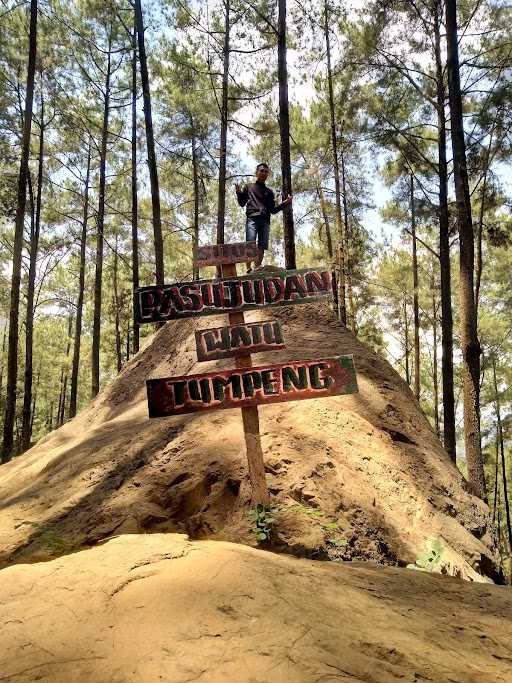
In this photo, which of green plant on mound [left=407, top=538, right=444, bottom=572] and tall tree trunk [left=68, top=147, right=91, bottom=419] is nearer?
green plant on mound [left=407, top=538, right=444, bottom=572]

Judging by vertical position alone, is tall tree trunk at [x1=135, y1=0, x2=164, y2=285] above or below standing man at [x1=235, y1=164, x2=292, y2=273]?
above

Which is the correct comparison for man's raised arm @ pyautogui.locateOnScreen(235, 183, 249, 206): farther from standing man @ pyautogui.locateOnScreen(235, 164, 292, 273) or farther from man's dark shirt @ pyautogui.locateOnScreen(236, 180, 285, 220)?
man's dark shirt @ pyautogui.locateOnScreen(236, 180, 285, 220)

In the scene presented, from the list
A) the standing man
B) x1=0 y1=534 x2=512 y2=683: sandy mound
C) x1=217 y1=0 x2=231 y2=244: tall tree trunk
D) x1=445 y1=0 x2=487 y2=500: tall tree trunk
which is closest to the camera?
x1=0 y1=534 x2=512 y2=683: sandy mound

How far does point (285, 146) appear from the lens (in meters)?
9.60

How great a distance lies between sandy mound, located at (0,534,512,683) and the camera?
182cm

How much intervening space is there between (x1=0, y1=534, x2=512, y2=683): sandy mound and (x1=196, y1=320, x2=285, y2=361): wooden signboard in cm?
179

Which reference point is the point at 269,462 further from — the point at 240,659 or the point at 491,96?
the point at 491,96

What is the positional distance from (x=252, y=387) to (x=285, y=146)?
7.03 metres

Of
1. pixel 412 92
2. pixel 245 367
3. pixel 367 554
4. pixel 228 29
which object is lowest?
pixel 367 554

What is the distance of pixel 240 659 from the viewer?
1839 mm

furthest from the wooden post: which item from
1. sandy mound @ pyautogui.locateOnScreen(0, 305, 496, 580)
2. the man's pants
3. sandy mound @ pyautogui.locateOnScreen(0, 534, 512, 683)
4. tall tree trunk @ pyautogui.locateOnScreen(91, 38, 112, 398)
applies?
tall tree trunk @ pyautogui.locateOnScreen(91, 38, 112, 398)

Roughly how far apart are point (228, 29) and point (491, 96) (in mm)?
8771

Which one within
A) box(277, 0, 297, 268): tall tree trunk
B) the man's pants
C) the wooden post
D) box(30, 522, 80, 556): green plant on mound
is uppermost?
box(277, 0, 297, 268): tall tree trunk

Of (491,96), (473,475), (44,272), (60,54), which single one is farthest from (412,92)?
(44,272)
